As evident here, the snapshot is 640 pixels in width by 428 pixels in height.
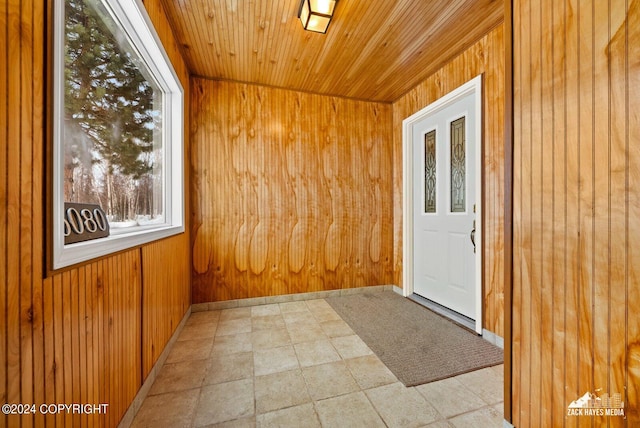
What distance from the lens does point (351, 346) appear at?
195cm

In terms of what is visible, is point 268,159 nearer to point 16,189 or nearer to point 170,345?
point 170,345

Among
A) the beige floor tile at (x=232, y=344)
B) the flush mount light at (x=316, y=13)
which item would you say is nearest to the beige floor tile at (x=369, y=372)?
the beige floor tile at (x=232, y=344)

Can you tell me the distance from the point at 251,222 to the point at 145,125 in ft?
4.55

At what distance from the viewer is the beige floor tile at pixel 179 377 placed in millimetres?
1485

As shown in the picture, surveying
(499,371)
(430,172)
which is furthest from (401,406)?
(430,172)

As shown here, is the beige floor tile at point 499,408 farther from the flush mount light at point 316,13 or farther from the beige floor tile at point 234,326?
the flush mount light at point 316,13

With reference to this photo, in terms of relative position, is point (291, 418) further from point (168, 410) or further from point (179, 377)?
point (179, 377)

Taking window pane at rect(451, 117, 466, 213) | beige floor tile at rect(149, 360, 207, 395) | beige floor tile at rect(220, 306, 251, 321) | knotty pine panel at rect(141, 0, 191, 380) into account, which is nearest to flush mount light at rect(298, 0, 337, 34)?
knotty pine panel at rect(141, 0, 191, 380)

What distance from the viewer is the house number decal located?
0.91m

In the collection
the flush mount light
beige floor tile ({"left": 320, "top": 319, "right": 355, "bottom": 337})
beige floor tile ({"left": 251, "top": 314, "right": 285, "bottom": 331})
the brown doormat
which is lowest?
beige floor tile ({"left": 251, "top": 314, "right": 285, "bottom": 331})

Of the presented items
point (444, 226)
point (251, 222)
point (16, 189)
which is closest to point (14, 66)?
point (16, 189)

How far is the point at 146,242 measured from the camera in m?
1.46

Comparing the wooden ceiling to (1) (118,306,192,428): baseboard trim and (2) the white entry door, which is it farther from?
(1) (118,306,192,428): baseboard trim

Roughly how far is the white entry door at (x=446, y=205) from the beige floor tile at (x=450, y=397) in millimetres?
919
